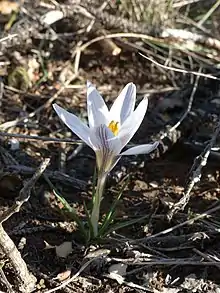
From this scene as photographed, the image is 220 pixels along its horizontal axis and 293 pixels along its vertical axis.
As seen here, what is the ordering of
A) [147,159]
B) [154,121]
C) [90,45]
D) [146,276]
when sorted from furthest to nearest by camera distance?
[90,45] → [154,121] → [147,159] → [146,276]

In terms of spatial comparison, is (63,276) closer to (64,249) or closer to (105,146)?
(64,249)

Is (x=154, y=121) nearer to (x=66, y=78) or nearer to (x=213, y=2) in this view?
(x=66, y=78)

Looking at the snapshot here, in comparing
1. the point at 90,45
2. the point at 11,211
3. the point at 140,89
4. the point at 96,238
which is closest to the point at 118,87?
the point at 140,89

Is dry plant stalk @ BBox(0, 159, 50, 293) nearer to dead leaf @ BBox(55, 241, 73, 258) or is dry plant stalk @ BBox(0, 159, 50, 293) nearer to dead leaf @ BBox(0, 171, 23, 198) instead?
dead leaf @ BBox(55, 241, 73, 258)

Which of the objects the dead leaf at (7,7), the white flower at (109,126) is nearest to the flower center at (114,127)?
the white flower at (109,126)

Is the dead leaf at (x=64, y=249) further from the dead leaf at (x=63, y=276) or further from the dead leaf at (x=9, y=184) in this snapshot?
the dead leaf at (x=9, y=184)
